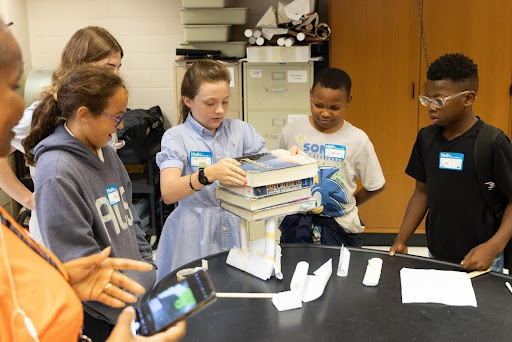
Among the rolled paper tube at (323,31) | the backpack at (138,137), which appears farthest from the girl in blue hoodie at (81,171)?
the rolled paper tube at (323,31)

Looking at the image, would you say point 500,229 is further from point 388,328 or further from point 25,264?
point 25,264

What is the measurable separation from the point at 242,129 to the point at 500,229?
→ 105 centimetres

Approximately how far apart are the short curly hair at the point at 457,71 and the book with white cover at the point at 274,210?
769 mm

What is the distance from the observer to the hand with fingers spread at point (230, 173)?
1.61 meters

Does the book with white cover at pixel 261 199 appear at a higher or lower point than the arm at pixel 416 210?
higher

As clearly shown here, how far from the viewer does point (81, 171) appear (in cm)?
148

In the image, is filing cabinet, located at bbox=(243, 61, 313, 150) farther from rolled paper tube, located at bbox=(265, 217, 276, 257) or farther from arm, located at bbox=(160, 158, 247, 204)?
rolled paper tube, located at bbox=(265, 217, 276, 257)

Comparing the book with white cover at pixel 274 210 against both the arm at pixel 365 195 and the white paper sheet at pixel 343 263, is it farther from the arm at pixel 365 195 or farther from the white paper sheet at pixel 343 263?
the arm at pixel 365 195

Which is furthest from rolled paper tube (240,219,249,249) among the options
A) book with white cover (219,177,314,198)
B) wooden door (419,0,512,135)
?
wooden door (419,0,512,135)

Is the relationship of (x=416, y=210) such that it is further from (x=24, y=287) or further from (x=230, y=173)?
(x=24, y=287)

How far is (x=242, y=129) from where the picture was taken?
2180mm

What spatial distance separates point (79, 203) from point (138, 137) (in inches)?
98.7

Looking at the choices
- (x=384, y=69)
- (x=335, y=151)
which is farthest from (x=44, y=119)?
(x=384, y=69)

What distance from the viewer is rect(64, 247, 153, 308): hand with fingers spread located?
3.71 feet
